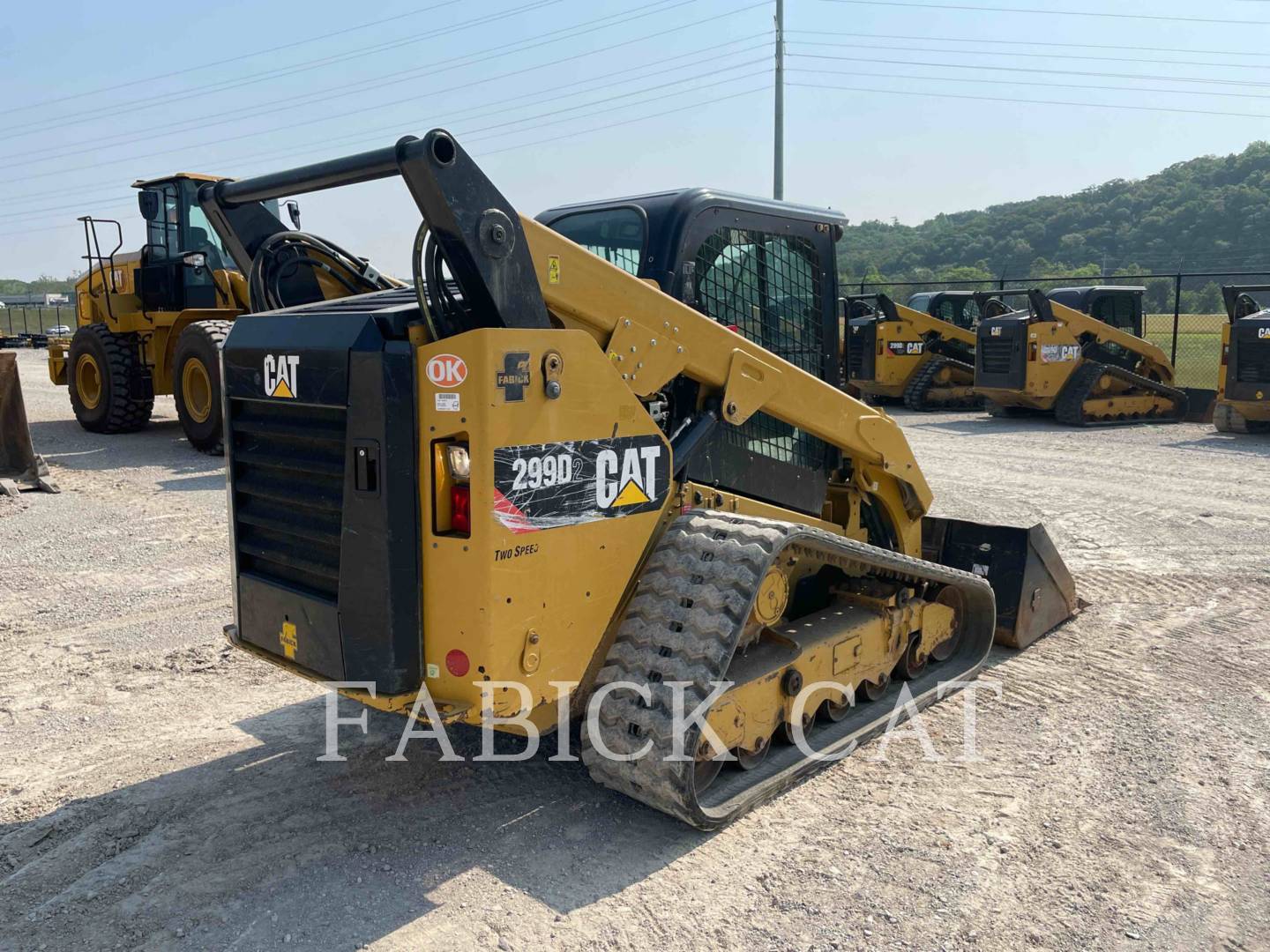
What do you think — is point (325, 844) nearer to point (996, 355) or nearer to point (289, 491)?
point (289, 491)

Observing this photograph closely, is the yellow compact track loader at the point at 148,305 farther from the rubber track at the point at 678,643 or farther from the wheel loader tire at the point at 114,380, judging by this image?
the rubber track at the point at 678,643

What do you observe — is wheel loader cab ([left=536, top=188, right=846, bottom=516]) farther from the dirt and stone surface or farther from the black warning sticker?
the dirt and stone surface

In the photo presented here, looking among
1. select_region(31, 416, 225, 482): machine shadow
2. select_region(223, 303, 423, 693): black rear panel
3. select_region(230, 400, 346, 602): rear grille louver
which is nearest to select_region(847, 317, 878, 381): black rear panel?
select_region(31, 416, 225, 482): machine shadow

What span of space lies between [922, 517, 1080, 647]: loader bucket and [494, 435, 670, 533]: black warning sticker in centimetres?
277

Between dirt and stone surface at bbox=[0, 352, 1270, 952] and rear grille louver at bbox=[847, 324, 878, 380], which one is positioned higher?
rear grille louver at bbox=[847, 324, 878, 380]

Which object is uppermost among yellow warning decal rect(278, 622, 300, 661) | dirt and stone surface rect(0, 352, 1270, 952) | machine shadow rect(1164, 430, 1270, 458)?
yellow warning decal rect(278, 622, 300, 661)

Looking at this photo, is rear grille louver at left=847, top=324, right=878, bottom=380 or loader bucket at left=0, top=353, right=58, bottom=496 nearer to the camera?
loader bucket at left=0, top=353, right=58, bottom=496

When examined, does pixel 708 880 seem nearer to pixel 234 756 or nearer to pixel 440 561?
pixel 440 561

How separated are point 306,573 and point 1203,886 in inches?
122

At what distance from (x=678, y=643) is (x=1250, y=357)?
13625 millimetres

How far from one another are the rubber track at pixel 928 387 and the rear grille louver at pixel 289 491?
1618 cm

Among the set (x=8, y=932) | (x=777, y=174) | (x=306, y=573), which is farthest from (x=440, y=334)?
(x=777, y=174)

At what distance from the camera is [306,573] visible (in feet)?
11.9

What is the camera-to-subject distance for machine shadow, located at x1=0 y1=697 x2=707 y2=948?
3205mm
